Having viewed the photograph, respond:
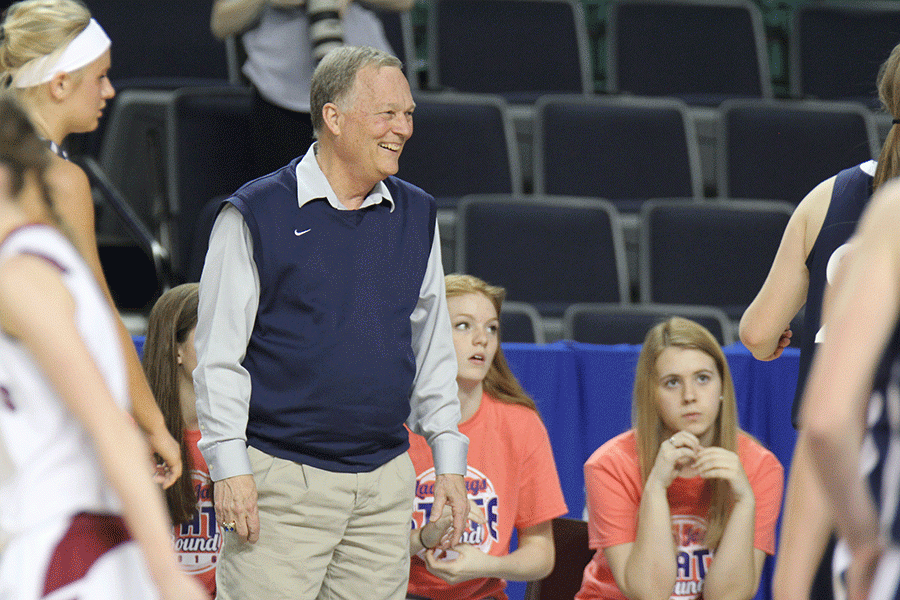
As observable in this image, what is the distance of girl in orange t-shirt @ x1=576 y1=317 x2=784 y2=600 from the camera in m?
3.05

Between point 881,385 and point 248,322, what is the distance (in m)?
1.43

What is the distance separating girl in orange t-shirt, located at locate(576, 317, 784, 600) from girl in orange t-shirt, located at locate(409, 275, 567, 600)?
0.50 ft

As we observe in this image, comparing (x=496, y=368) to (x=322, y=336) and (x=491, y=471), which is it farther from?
(x=322, y=336)

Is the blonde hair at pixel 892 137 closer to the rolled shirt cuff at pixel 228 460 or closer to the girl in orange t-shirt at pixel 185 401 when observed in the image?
the rolled shirt cuff at pixel 228 460

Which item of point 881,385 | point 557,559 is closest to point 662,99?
point 557,559

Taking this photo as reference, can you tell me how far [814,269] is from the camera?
2.26 metres

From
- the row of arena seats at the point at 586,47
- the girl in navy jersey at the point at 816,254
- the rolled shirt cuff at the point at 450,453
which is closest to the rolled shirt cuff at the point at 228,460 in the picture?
the rolled shirt cuff at the point at 450,453

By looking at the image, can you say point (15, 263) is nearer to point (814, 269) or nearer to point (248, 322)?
point (248, 322)

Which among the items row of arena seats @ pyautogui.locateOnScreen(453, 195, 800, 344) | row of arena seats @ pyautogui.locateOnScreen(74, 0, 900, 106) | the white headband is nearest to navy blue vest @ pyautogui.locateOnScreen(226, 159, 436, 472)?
the white headband

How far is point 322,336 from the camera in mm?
2477

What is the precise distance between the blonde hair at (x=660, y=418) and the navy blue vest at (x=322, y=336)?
0.92 m

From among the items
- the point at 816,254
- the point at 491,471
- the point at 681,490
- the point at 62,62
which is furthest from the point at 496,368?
the point at 62,62

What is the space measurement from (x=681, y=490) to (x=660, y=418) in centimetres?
21

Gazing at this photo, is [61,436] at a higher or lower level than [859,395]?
lower
